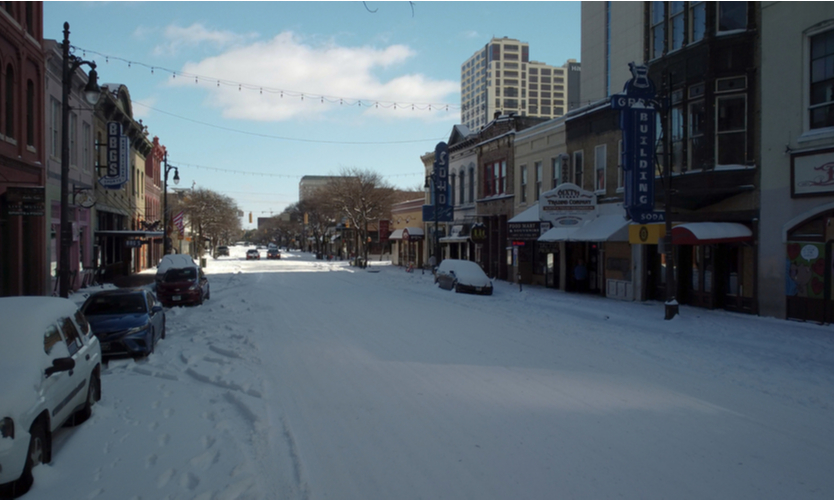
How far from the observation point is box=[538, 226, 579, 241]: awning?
2639 cm

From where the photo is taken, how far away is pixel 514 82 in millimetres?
138000

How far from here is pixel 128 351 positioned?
474 inches

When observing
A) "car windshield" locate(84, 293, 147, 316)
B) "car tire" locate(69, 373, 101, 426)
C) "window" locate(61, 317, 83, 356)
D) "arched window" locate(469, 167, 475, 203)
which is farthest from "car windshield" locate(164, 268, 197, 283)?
"arched window" locate(469, 167, 475, 203)

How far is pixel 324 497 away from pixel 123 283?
27005 millimetres

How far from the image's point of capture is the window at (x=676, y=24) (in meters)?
20.2

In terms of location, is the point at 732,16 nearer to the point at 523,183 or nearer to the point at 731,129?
the point at 731,129

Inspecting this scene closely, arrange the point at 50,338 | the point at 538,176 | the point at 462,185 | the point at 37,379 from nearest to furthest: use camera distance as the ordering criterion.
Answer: the point at 37,379, the point at 50,338, the point at 538,176, the point at 462,185

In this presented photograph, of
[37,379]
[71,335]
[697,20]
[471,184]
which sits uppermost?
[697,20]

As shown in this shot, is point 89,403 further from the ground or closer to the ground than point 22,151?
closer to the ground

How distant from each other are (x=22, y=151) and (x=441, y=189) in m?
26.5

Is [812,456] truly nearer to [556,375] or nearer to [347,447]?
[556,375]

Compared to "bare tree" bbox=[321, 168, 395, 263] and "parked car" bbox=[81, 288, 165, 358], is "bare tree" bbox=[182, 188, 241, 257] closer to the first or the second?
"bare tree" bbox=[321, 168, 395, 263]

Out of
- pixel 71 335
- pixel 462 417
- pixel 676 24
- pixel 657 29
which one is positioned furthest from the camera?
pixel 657 29

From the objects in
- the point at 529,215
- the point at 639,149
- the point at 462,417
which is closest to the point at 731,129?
the point at 639,149
